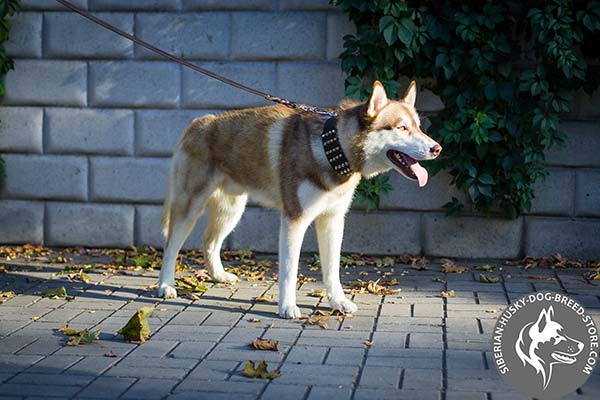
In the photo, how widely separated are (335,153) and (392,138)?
0.36 meters

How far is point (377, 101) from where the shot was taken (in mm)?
5418

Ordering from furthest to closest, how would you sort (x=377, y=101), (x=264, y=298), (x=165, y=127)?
(x=165, y=127) < (x=264, y=298) < (x=377, y=101)

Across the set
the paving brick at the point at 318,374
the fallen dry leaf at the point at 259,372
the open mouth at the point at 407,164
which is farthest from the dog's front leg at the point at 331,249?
the fallen dry leaf at the point at 259,372

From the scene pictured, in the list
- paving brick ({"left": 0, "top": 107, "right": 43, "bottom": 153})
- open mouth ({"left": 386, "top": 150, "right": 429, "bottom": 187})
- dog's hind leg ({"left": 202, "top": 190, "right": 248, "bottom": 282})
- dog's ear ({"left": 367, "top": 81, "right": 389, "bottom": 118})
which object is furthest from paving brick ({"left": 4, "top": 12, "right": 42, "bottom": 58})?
open mouth ({"left": 386, "top": 150, "right": 429, "bottom": 187})

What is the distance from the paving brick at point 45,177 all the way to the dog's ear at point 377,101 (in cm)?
346

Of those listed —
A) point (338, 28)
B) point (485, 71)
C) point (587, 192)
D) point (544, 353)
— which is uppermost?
point (338, 28)

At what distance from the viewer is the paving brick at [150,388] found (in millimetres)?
4078

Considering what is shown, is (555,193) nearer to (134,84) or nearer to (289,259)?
(289,259)

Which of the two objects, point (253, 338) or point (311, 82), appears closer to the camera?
point (253, 338)

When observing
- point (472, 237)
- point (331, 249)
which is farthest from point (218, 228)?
point (472, 237)

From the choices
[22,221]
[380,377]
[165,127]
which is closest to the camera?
[380,377]

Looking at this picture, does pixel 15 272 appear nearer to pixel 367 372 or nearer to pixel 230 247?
pixel 230 247

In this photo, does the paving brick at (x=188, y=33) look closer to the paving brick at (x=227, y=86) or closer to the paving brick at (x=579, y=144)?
the paving brick at (x=227, y=86)

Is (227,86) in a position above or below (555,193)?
above
